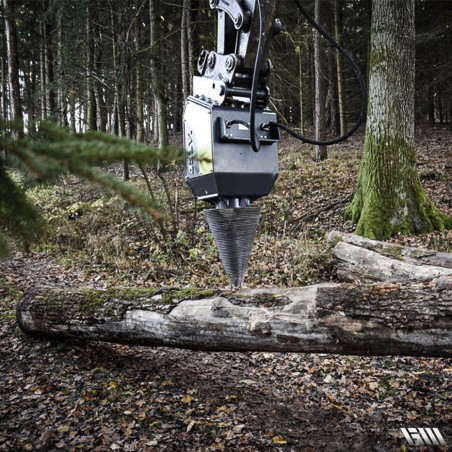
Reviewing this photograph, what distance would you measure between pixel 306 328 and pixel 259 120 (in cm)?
167

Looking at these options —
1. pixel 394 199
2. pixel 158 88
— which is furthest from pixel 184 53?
pixel 394 199

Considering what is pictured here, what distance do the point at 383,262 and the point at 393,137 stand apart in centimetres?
269

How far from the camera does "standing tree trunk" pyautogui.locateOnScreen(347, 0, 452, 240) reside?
6.81 metres

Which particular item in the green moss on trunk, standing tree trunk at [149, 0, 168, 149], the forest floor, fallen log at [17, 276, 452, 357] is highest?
standing tree trunk at [149, 0, 168, 149]

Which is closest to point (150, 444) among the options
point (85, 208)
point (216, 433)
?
point (216, 433)

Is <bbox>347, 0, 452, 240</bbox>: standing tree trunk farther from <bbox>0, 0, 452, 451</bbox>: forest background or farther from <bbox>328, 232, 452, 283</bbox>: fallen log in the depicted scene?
<bbox>328, 232, 452, 283</bbox>: fallen log

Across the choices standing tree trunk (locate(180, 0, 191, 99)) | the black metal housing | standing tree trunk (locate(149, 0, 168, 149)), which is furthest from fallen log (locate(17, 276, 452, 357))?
standing tree trunk (locate(180, 0, 191, 99))

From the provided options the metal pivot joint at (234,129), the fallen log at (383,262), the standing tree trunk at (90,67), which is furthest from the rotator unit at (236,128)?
the standing tree trunk at (90,67)

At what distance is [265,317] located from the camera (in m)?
3.28

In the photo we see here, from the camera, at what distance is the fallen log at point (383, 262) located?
5055 mm

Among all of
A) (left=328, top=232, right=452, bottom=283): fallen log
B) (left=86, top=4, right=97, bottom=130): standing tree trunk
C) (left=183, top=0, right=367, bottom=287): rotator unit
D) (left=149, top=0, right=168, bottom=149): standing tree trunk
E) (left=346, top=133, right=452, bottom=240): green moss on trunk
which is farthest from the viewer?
(left=86, top=4, right=97, bottom=130): standing tree trunk

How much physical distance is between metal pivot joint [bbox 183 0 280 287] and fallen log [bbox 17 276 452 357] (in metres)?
0.98

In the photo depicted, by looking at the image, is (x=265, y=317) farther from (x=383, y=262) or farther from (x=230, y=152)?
(x=383, y=262)

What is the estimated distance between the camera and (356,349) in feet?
9.98
